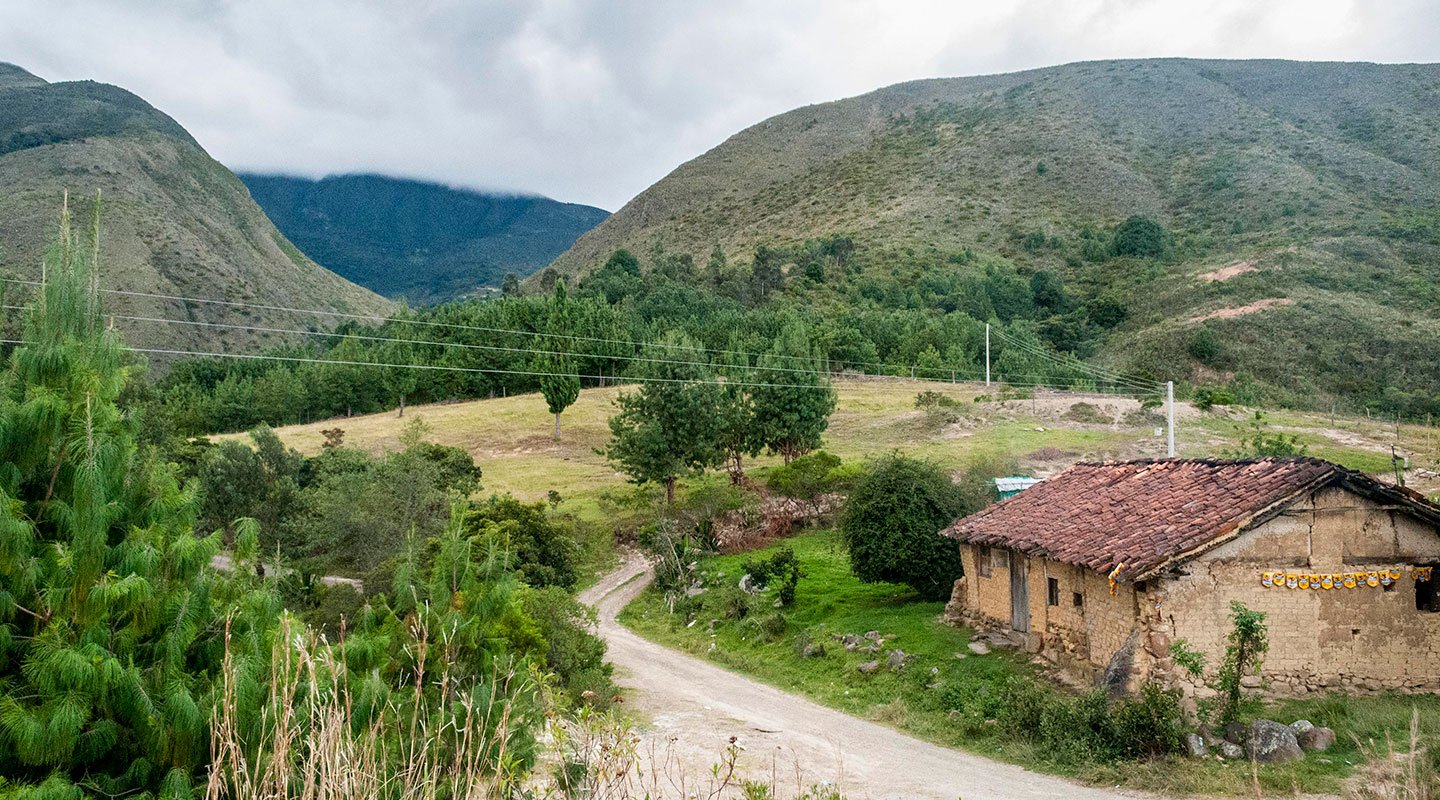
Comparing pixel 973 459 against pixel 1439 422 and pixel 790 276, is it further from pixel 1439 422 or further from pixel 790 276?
pixel 790 276

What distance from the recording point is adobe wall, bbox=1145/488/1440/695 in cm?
1558

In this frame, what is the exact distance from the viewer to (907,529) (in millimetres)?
25062

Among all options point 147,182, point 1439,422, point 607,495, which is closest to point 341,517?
point 607,495

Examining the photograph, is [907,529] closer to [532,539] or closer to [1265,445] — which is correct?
[532,539]

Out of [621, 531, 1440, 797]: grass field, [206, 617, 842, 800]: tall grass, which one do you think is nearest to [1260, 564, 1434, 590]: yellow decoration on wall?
[621, 531, 1440, 797]: grass field

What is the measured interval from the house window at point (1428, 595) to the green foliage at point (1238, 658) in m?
2.96

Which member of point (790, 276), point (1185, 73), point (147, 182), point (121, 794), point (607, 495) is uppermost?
point (1185, 73)

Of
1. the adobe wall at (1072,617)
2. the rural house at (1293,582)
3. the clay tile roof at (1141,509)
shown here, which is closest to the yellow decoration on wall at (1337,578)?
the rural house at (1293,582)

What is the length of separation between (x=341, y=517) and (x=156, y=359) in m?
67.7

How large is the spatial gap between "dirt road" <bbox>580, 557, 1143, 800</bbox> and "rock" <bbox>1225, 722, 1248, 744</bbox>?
230 cm

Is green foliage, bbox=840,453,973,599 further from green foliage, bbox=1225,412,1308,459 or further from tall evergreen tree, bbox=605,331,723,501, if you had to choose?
tall evergreen tree, bbox=605,331,723,501

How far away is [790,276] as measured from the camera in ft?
295

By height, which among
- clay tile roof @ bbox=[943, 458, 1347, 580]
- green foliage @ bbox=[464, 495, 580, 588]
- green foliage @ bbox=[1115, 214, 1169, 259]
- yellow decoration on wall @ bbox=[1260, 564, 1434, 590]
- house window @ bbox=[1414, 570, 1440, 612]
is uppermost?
green foliage @ bbox=[1115, 214, 1169, 259]

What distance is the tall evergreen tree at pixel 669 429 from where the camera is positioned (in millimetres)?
38656
